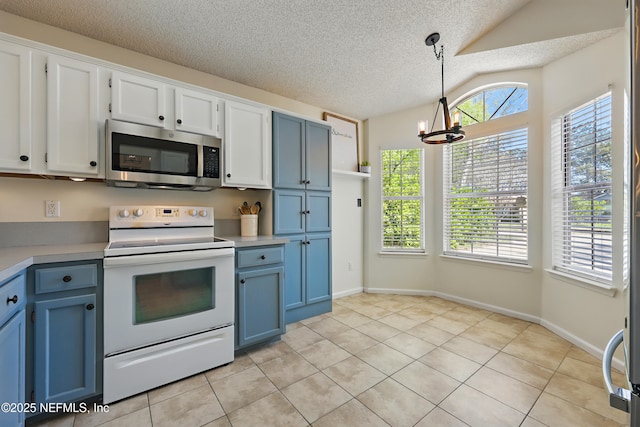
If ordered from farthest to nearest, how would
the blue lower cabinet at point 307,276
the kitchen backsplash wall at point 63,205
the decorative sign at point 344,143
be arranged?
the decorative sign at point 344,143
the blue lower cabinet at point 307,276
the kitchen backsplash wall at point 63,205

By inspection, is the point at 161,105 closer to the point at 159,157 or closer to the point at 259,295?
the point at 159,157

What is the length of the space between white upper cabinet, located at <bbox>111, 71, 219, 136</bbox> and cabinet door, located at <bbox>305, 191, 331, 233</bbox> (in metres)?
1.20

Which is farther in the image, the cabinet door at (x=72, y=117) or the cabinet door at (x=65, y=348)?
the cabinet door at (x=72, y=117)

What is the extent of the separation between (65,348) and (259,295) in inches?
48.3

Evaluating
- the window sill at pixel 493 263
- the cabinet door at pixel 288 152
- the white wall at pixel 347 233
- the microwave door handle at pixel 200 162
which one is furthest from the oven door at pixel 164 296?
the window sill at pixel 493 263

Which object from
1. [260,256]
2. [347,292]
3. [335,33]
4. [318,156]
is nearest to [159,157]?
[260,256]

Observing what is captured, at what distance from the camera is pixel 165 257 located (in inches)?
72.9

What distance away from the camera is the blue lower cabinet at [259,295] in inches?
88.2

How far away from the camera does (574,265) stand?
8.48 ft

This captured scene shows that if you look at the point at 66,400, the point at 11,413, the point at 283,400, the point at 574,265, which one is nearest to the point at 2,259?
the point at 11,413

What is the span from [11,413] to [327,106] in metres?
3.69

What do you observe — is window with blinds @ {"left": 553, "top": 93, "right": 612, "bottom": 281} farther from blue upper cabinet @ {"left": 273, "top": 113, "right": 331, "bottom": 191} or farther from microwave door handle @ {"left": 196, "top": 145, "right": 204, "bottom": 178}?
microwave door handle @ {"left": 196, "top": 145, "right": 204, "bottom": 178}

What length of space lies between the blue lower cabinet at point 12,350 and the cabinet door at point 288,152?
1.92 metres

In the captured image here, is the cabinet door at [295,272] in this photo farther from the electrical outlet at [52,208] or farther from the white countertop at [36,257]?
the electrical outlet at [52,208]
